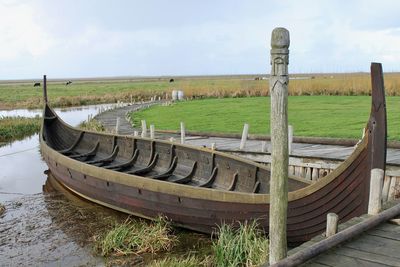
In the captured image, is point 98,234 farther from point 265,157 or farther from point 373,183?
point 373,183

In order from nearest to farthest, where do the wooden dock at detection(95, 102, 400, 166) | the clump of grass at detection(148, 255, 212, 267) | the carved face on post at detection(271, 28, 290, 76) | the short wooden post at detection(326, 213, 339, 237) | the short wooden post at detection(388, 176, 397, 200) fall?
the carved face on post at detection(271, 28, 290, 76) → the short wooden post at detection(326, 213, 339, 237) → the clump of grass at detection(148, 255, 212, 267) → the short wooden post at detection(388, 176, 397, 200) → the wooden dock at detection(95, 102, 400, 166)

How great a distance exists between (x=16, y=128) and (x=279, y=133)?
82.3 feet

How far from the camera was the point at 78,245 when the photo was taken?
9.48 metres

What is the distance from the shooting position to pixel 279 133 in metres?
4.64

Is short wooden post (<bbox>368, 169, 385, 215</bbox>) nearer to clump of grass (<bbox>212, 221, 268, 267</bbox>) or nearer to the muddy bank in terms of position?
clump of grass (<bbox>212, 221, 268, 267</bbox>)

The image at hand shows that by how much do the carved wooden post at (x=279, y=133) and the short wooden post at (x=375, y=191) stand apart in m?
1.95

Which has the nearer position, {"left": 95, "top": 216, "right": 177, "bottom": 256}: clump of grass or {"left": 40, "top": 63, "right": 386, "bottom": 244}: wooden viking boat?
{"left": 40, "top": 63, "right": 386, "bottom": 244}: wooden viking boat

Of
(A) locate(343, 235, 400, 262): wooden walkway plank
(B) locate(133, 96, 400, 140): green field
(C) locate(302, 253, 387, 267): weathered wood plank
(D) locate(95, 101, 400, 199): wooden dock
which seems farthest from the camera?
(B) locate(133, 96, 400, 140): green field

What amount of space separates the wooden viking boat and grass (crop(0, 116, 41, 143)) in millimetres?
10731

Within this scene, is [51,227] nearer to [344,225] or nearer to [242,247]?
[242,247]

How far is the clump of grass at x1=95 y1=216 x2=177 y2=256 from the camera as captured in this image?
877cm

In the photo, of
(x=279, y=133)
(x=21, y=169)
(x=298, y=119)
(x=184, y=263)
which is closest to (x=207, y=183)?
(x=184, y=263)

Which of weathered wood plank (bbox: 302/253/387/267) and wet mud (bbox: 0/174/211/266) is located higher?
weathered wood plank (bbox: 302/253/387/267)

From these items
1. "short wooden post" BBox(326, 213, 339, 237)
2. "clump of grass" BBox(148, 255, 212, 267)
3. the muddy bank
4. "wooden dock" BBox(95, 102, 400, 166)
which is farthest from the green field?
"short wooden post" BBox(326, 213, 339, 237)
